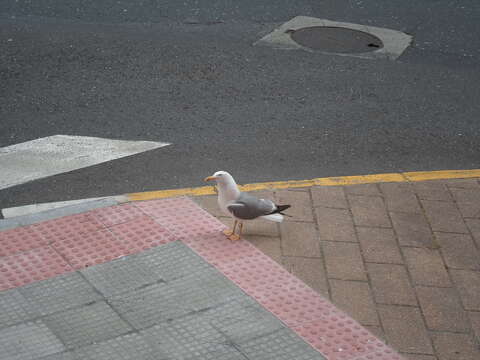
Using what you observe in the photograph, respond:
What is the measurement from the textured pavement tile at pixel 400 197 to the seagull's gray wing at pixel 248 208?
145 centimetres

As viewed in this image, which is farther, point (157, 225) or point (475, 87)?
point (475, 87)

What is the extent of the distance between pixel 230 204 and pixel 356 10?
6.92m

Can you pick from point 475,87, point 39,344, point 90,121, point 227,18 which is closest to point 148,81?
point 90,121

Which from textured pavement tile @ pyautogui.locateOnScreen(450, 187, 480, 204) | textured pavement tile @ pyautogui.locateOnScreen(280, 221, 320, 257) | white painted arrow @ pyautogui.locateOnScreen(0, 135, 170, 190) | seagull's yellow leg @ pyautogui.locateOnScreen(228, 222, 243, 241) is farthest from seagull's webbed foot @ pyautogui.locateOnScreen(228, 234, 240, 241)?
textured pavement tile @ pyautogui.locateOnScreen(450, 187, 480, 204)

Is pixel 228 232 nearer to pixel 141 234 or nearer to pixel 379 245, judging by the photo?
pixel 141 234

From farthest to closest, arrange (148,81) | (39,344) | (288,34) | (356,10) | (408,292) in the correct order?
(356,10) → (288,34) → (148,81) → (408,292) → (39,344)

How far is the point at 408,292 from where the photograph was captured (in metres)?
5.82

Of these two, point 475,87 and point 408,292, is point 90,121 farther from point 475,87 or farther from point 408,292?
point 475,87

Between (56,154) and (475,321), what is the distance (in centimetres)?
443

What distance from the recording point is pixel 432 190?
7367 mm

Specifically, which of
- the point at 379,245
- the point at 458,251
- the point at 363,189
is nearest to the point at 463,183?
the point at 363,189

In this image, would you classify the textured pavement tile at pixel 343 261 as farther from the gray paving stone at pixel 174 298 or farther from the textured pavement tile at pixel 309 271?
the gray paving stone at pixel 174 298

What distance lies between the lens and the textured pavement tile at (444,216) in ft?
22.2

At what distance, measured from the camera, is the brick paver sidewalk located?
17.9 feet
